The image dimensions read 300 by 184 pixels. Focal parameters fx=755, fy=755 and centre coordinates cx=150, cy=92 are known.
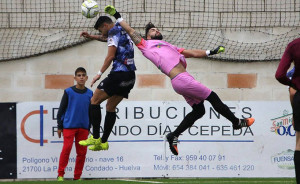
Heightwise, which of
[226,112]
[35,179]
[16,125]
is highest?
[226,112]

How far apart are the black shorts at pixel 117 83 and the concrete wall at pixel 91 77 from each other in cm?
355

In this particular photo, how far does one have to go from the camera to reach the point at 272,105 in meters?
13.6

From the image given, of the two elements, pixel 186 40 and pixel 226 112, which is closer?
pixel 226 112

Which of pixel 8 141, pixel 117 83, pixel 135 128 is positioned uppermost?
pixel 117 83

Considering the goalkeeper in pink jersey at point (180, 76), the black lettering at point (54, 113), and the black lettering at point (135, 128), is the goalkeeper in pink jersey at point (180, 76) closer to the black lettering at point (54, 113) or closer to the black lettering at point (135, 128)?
the black lettering at point (135, 128)

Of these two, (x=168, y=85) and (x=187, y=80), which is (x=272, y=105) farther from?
(x=187, y=80)

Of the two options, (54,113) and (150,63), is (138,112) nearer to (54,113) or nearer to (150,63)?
(150,63)

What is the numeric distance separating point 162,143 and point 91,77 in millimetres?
1737

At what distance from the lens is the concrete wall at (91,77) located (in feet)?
44.6

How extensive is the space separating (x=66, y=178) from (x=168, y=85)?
8.11 feet

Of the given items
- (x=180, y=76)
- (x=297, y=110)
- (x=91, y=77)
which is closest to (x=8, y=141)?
(x=91, y=77)

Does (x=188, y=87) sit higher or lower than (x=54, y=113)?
higher

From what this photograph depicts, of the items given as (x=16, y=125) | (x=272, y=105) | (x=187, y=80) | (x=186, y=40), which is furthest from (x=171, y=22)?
(x=187, y=80)

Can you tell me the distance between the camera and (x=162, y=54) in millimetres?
9586
